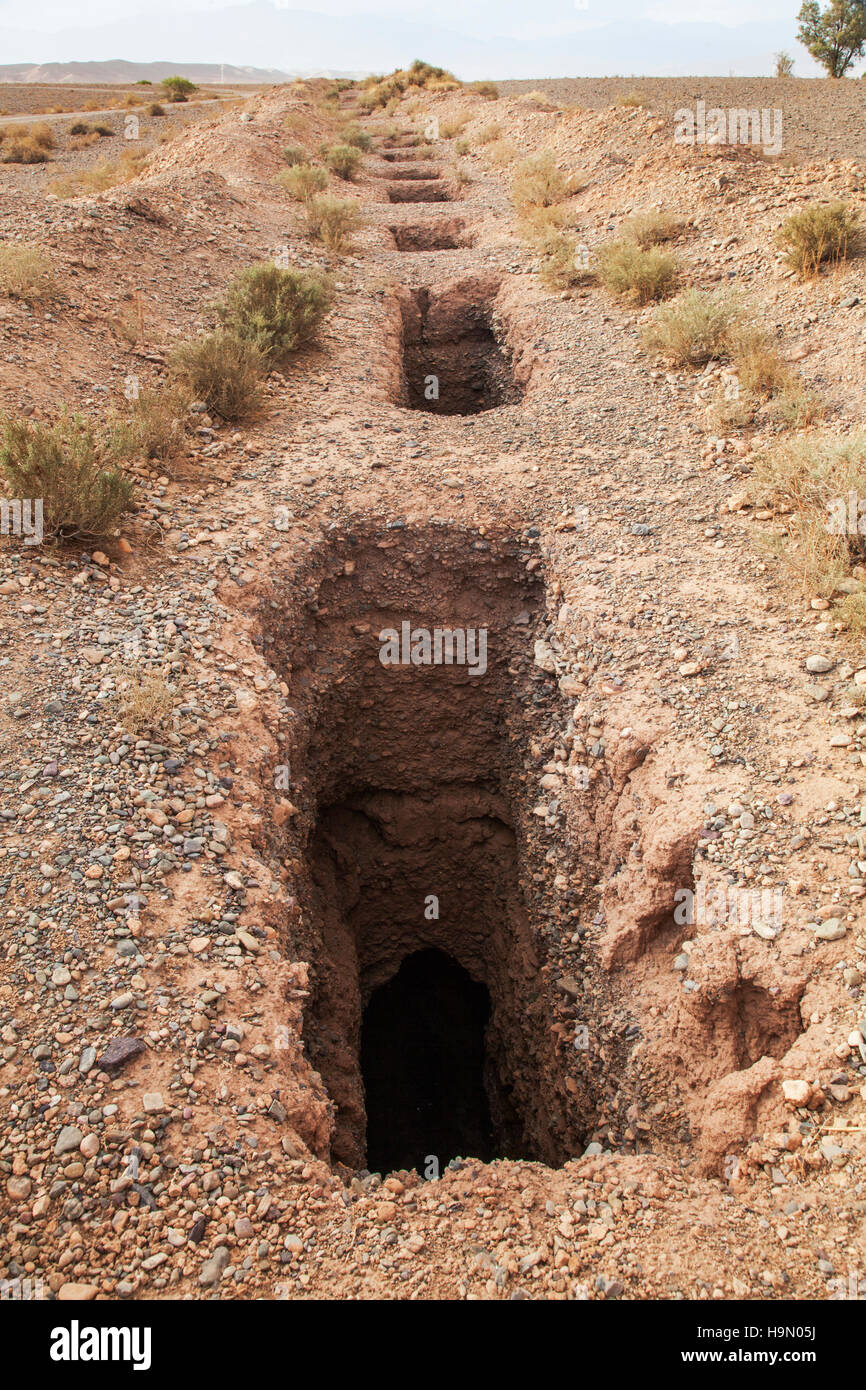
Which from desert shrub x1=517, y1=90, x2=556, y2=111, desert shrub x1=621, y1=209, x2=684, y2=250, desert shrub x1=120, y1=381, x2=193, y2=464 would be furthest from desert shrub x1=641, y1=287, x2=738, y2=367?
desert shrub x1=517, y1=90, x2=556, y2=111

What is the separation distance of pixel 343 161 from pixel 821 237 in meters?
10.2

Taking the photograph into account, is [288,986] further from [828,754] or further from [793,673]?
[793,673]

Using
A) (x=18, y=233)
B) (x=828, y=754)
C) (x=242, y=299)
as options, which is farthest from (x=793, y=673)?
(x=18, y=233)

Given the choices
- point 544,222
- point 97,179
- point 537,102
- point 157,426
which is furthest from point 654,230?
point 537,102

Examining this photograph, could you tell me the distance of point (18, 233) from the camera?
24.3 ft

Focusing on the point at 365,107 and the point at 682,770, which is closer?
the point at 682,770

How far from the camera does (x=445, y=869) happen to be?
6844 mm

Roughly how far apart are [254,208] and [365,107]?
17.4 meters

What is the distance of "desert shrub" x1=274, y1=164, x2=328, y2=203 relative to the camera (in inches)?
461

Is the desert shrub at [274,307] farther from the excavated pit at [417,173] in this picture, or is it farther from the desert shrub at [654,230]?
the excavated pit at [417,173]

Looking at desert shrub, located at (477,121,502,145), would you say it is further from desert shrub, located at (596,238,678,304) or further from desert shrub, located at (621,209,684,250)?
desert shrub, located at (596,238,678,304)

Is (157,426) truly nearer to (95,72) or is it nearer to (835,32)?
(835,32)

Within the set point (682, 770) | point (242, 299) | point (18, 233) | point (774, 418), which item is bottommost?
point (682, 770)

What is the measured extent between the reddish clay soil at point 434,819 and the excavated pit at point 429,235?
274 centimetres
